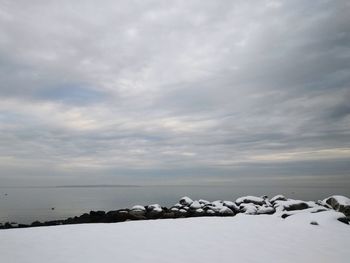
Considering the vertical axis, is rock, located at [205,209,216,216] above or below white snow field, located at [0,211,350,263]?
below

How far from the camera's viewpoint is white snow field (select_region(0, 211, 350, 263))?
7.60 m

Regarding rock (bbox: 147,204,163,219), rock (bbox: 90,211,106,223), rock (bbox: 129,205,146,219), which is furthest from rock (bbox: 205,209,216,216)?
rock (bbox: 90,211,106,223)

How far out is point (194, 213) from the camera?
79.0ft

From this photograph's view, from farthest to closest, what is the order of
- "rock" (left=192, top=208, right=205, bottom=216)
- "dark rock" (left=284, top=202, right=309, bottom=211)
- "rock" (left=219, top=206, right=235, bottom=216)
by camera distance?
"rock" (left=219, top=206, right=235, bottom=216)
"rock" (left=192, top=208, right=205, bottom=216)
"dark rock" (left=284, top=202, right=309, bottom=211)

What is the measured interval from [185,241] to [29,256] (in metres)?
4.27

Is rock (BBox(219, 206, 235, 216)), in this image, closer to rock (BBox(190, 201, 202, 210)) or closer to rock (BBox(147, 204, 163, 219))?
rock (BBox(190, 201, 202, 210))

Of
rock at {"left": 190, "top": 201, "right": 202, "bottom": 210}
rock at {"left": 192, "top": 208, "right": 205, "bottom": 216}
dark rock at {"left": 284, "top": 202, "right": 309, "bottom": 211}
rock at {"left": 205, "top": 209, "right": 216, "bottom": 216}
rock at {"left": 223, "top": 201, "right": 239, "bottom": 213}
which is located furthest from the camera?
rock at {"left": 190, "top": 201, "right": 202, "bottom": 210}

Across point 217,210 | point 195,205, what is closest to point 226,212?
point 217,210

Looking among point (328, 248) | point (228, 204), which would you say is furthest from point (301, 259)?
point (228, 204)

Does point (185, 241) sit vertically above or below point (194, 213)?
above

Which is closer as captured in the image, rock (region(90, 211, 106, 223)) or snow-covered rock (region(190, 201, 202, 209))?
rock (region(90, 211, 106, 223))

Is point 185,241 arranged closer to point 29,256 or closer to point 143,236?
point 143,236

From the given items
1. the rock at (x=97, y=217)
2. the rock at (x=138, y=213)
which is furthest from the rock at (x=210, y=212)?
the rock at (x=97, y=217)

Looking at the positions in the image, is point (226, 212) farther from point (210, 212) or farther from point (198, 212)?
point (198, 212)
